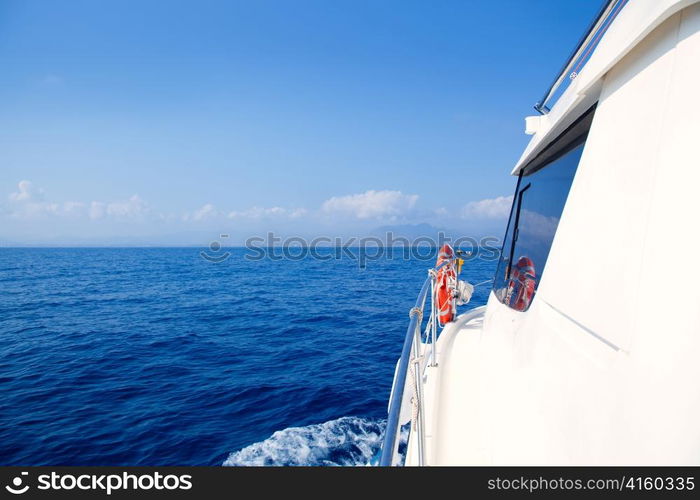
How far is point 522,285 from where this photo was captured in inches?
108

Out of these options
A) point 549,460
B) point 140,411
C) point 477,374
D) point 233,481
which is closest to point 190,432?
point 140,411

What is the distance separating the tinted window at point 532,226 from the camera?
2.24 m

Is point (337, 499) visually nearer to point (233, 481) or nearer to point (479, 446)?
point (233, 481)

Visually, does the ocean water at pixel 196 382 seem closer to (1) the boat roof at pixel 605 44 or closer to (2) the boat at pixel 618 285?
(2) the boat at pixel 618 285

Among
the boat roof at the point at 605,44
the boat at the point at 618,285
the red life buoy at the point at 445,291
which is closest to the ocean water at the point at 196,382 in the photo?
the red life buoy at the point at 445,291

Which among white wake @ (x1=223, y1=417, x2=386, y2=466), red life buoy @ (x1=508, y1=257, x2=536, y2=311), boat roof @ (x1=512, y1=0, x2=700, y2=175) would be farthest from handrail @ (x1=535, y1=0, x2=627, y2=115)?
white wake @ (x1=223, y1=417, x2=386, y2=466)

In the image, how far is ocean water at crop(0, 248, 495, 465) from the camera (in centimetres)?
619

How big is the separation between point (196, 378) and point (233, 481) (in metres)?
8.91

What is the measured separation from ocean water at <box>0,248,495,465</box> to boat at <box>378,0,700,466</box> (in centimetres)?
489

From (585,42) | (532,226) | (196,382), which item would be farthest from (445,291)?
(196,382)

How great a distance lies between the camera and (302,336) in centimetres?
1336

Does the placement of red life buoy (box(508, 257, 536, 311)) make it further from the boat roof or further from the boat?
the boat roof

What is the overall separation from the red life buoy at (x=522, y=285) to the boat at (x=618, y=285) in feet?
0.53

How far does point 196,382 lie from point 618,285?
9.57 metres
